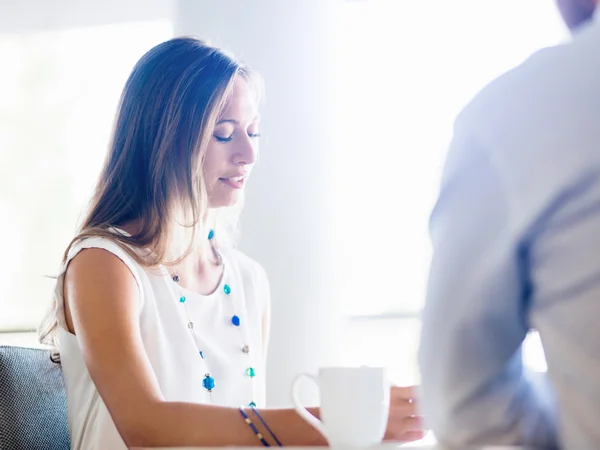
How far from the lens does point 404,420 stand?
2.85 feet

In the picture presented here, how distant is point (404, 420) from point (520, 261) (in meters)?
0.45

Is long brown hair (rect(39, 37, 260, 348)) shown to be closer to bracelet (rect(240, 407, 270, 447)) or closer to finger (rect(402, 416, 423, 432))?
bracelet (rect(240, 407, 270, 447))

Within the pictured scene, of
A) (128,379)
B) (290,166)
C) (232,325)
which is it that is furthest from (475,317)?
(290,166)

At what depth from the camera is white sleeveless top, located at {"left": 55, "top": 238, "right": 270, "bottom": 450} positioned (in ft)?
3.92

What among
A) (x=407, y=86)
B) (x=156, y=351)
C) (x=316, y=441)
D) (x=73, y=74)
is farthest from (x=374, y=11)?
(x=316, y=441)

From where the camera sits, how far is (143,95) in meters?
1.41

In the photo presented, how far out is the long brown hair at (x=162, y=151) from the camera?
4.41 ft

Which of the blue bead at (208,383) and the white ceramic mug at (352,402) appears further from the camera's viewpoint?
the blue bead at (208,383)

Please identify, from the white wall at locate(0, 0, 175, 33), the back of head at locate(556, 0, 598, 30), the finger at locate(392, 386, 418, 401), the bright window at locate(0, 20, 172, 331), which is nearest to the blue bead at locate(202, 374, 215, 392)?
the finger at locate(392, 386, 418, 401)

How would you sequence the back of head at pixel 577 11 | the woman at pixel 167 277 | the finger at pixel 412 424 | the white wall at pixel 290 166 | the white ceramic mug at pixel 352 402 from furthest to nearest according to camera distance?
the white wall at pixel 290 166 → the woman at pixel 167 277 → the finger at pixel 412 424 → the white ceramic mug at pixel 352 402 → the back of head at pixel 577 11

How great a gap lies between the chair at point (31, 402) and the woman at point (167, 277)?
0.04 m

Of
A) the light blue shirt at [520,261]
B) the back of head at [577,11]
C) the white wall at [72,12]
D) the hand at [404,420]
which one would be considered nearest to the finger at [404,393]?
the hand at [404,420]

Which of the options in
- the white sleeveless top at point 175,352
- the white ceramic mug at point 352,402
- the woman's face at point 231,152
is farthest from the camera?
the woman's face at point 231,152

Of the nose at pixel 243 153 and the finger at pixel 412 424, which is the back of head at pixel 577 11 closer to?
the finger at pixel 412 424
